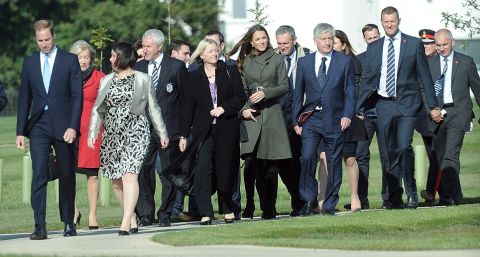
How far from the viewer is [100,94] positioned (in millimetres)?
17469

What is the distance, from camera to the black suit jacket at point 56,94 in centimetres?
1705

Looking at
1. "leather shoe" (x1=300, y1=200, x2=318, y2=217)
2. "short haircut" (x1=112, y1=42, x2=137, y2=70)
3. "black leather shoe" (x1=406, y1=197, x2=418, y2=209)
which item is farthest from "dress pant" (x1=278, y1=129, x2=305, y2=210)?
"short haircut" (x1=112, y1=42, x2=137, y2=70)

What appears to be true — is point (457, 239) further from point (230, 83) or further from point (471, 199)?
point (471, 199)

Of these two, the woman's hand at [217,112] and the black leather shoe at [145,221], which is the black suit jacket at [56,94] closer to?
the woman's hand at [217,112]

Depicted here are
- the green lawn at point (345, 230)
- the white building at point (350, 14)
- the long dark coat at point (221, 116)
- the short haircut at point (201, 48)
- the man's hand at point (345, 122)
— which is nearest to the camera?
the green lawn at point (345, 230)

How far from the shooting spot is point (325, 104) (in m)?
19.8

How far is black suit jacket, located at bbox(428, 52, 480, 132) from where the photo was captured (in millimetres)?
21656

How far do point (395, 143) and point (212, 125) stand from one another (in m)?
2.36

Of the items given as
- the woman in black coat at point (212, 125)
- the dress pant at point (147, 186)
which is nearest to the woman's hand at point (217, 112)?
the woman in black coat at point (212, 125)

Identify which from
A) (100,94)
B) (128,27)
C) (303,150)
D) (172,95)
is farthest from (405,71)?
(128,27)

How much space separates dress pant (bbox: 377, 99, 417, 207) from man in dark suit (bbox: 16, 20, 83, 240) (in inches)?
172

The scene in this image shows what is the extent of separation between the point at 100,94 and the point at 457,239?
4.12 m

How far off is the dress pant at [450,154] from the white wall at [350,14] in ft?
146

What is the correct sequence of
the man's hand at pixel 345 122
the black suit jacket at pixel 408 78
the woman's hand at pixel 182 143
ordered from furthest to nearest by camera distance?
the black suit jacket at pixel 408 78 → the man's hand at pixel 345 122 → the woman's hand at pixel 182 143
